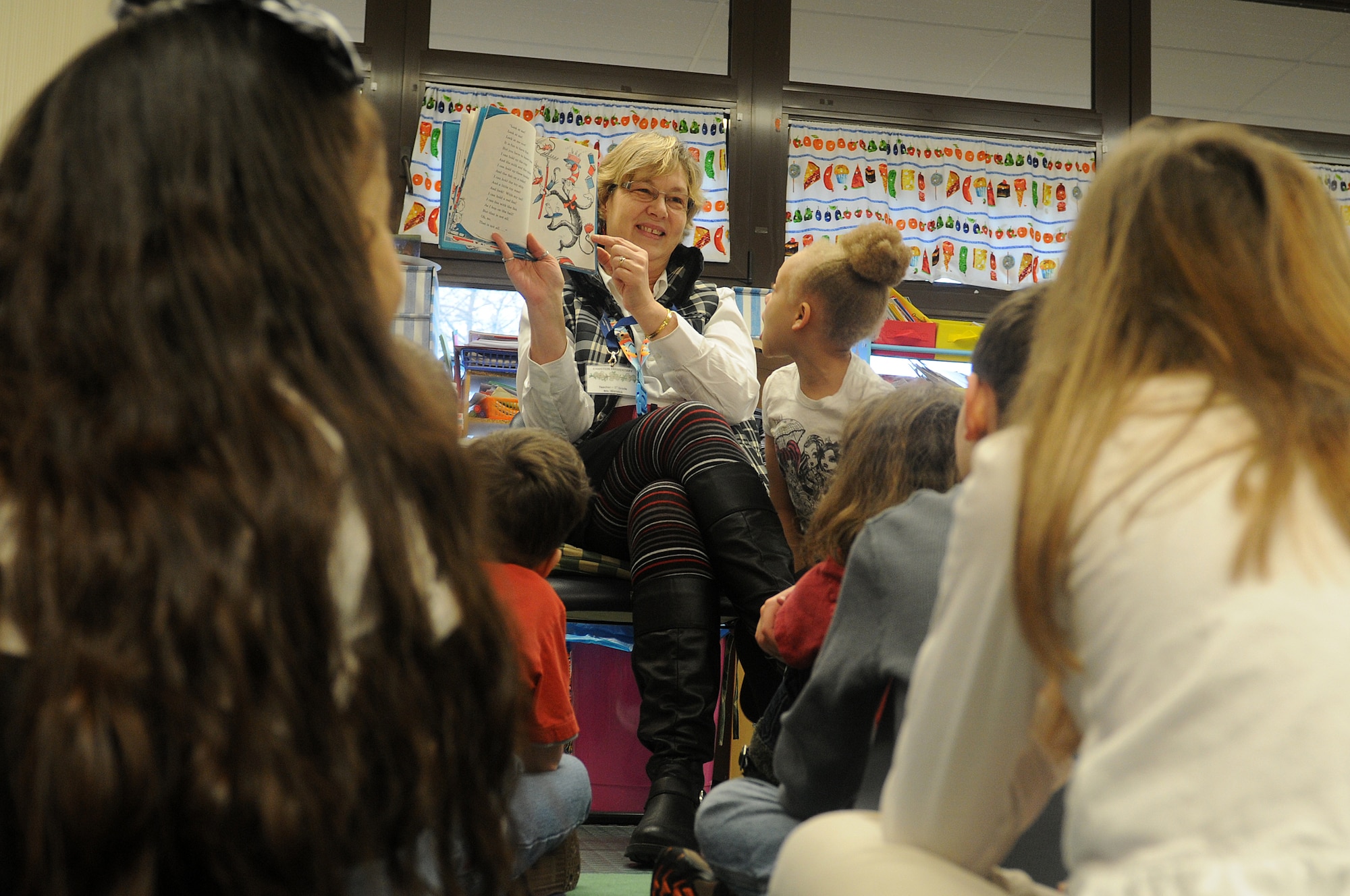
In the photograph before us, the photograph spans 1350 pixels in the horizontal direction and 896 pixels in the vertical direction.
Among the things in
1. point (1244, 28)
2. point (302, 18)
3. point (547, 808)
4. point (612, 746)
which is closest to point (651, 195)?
point (612, 746)

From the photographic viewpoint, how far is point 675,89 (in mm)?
4105

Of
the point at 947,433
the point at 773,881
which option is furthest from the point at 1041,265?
the point at 773,881

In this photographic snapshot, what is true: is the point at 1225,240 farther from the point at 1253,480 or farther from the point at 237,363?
the point at 237,363

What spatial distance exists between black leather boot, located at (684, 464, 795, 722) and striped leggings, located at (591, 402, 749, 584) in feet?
0.09

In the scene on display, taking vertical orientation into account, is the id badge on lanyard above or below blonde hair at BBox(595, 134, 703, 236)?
below

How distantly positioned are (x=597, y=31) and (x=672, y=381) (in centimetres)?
249

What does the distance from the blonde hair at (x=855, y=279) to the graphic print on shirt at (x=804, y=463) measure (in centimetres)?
23

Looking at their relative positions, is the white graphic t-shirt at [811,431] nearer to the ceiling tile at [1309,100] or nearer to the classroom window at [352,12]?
the classroom window at [352,12]

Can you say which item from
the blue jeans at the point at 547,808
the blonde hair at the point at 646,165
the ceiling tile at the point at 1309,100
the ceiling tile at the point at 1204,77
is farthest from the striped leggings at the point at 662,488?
the ceiling tile at the point at 1309,100

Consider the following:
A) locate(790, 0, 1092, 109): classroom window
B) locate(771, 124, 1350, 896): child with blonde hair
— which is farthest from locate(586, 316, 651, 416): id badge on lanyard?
locate(790, 0, 1092, 109): classroom window

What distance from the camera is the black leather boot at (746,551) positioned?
1.77 meters

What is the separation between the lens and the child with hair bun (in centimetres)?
221

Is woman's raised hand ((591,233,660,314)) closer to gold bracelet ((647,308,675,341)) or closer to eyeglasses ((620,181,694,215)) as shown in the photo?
gold bracelet ((647,308,675,341))

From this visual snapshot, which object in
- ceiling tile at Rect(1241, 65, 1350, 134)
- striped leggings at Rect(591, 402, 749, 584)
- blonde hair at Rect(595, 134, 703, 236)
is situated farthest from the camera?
ceiling tile at Rect(1241, 65, 1350, 134)
